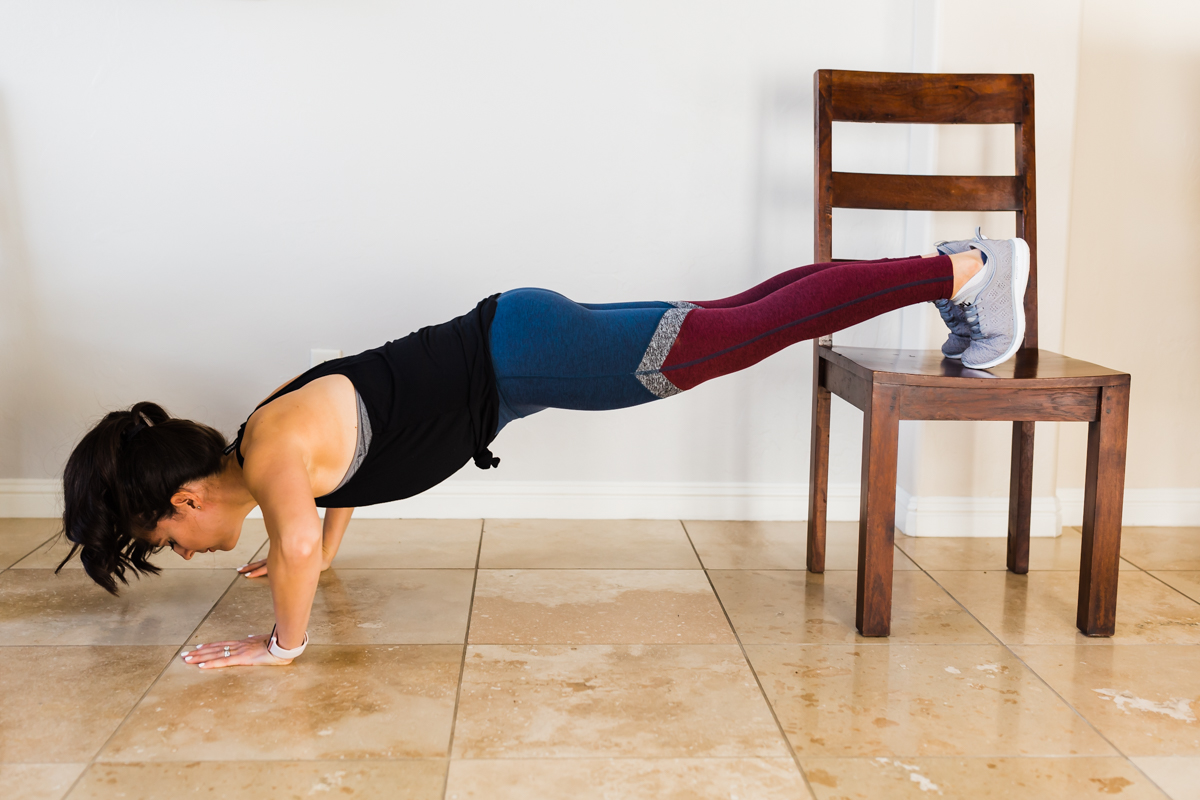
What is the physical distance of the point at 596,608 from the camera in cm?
183

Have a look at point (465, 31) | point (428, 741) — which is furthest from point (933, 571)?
point (465, 31)

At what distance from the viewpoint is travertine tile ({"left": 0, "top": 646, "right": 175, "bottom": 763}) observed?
51.6 inches

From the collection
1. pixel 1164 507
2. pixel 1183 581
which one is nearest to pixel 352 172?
pixel 1183 581

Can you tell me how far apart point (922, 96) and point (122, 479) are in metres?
1.77

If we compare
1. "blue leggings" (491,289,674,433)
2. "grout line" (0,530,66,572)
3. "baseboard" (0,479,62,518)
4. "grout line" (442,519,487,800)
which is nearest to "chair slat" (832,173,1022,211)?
"blue leggings" (491,289,674,433)

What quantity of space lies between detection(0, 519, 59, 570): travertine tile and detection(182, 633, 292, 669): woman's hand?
742 millimetres

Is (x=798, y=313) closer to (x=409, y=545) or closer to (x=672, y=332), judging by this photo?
(x=672, y=332)

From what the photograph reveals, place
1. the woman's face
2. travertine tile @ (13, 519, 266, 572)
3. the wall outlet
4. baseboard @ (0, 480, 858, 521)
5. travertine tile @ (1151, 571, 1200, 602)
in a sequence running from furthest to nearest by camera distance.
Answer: baseboard @ (0, 480, 858, 521) → the wall outlet → travertine tile @ (13, 519, 266, 572) → travertine tile @ (1151, 571, 1200, 602) → the woman's face

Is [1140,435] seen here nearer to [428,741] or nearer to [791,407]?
[791,407]

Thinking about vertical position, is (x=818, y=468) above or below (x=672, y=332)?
below

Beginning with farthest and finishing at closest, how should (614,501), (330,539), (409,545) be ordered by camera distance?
(614,501)
(409,545)
(330,539)

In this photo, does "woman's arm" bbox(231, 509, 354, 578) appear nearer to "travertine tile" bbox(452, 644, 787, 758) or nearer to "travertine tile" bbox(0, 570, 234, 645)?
"travertine tile" bbox(0, 570, 234, 645)

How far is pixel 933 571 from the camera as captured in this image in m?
Result: 2.06

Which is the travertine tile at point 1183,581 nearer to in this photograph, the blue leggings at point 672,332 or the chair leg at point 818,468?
the chair leg at point 818,468
